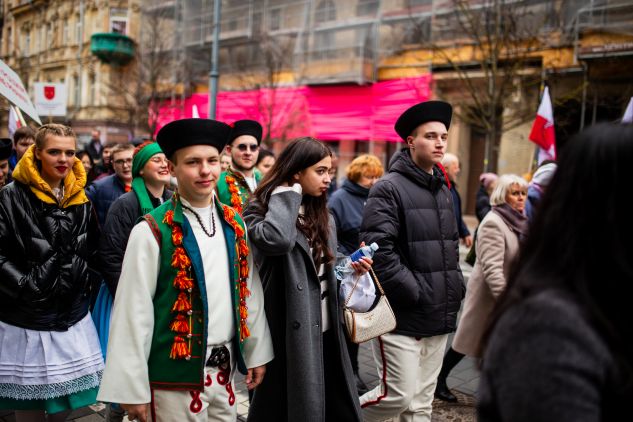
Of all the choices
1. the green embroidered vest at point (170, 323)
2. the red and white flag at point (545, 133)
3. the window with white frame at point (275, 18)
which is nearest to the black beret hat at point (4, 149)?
the green embroidered vest at point (170, 323)

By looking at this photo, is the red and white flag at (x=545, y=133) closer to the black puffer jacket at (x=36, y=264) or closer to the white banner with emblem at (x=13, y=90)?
the white banner with emblem at (x=13, y=90)

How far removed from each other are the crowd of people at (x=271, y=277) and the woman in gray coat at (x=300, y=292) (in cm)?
1

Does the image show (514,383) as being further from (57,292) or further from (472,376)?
(472,376)

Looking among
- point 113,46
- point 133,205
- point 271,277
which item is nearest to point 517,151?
point 133,205

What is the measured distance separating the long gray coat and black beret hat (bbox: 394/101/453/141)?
112cm

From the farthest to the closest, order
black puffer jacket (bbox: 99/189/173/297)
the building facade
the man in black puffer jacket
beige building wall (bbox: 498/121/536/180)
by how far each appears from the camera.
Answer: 1. beige building wall (bbox: 498/121/536/180)
2. the building facade
3. black puffer jacket (bbox: 99/189/173/297)
4. the man in black puffer jacket

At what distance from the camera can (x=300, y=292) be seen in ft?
10.2

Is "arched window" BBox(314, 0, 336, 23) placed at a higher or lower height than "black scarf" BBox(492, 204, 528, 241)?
higher

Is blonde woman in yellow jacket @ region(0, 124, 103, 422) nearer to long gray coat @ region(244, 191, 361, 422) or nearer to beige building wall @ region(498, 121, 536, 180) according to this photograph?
long gray coat @ region(244, 191, 361, 422)

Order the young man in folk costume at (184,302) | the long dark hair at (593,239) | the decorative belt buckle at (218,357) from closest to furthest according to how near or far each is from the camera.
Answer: the long dark hair at (593,239)
the young man in folk costume at (184,302)
the decorative belt buckle at (218,357)

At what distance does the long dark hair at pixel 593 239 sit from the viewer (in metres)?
1.26

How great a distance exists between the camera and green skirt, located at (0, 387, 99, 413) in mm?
3230

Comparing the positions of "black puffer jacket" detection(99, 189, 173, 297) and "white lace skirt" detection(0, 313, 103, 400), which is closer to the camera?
"white lace skirt" detection(0, 313, 103, 400)

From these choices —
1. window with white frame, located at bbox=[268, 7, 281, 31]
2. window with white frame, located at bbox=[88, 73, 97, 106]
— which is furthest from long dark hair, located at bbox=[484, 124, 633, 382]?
window with white frame, located at bbox=[88, 73, 97, 106]
